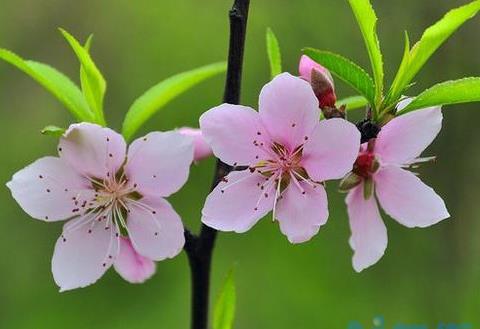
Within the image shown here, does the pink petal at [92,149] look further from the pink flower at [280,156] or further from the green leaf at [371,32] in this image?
the green leaf at [371,32]

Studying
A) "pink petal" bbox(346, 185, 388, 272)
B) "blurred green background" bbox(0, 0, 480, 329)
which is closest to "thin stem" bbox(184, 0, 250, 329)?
"pink petal" bbox(346, 185, 388, 272)

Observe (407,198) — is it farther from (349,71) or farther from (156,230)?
(156,230)

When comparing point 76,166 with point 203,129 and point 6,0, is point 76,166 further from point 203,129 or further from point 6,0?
point 6,0

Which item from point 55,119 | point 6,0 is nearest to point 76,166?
point 55,119

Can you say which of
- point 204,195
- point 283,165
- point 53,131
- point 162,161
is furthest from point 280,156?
point 204,195

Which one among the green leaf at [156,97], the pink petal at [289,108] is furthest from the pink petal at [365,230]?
the green leaf at [156,97]
